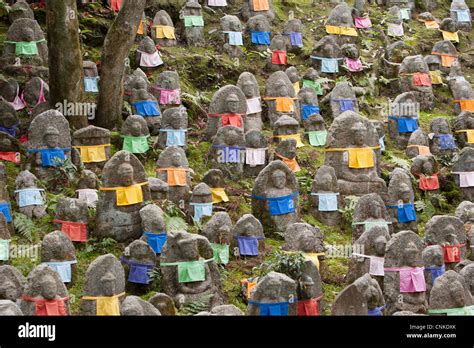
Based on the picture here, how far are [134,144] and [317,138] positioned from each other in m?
4.42

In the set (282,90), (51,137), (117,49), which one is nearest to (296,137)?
(282,90)

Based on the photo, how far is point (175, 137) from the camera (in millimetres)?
22812

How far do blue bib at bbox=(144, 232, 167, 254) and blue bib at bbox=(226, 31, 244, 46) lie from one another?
957 centimetres

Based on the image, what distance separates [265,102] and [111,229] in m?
6.99

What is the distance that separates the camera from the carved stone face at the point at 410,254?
1844 centimetres

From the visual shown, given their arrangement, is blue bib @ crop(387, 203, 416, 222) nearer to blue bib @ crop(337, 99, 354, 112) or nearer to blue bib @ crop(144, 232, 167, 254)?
blue bib @ crop(337, 99, 354, 112)

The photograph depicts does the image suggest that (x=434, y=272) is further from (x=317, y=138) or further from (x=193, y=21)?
(x=193, y=21)

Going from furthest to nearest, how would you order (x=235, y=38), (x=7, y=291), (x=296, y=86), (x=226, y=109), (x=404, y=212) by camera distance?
1. (x=235, y=38)
2. (x=296, y=86)
3. (x=226, y=109)
4. (x=404, y=212)
5. (x=7, y=291)

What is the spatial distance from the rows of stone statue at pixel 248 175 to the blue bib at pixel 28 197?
1.0 inches

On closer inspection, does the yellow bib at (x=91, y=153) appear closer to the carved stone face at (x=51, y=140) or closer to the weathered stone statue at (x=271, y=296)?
the carved stone face at (x=51, y=140)

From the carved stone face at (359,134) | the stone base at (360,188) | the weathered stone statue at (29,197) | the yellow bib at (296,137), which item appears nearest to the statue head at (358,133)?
the carved stone face at (359,134)

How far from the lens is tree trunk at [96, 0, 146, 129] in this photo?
2292 centimetres

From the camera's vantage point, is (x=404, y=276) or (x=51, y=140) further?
(x=51, y=140)

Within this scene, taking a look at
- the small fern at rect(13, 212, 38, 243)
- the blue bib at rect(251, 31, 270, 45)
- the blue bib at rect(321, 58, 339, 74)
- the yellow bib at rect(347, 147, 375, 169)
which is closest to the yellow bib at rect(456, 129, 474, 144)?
the blue bib at rect(321, 58, 339, 74)
